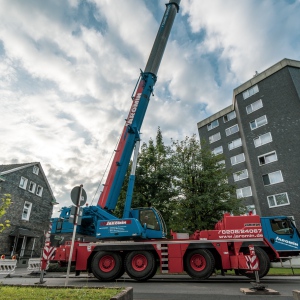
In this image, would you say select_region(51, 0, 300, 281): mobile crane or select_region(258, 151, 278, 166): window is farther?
select_region(258, 151, 278, 166): window

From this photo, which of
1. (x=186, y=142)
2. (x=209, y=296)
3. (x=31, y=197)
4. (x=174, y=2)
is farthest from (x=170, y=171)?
(x=31, y=197)

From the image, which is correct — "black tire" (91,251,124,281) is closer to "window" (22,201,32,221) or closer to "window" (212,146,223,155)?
"window" (22,201,32,221)

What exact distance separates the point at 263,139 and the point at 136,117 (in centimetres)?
2115

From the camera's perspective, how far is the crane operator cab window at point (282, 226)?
990cm

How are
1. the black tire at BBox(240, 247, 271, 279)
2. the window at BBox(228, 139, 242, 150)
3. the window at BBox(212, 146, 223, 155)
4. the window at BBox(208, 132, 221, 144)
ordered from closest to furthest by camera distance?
the black tire at BBox(240, 247, 271, 279), the window at BBox(228, 139, 242, 150), the window at BBox(212, 146, 223, 155), the window at BBox(208, 132, 221, 144)

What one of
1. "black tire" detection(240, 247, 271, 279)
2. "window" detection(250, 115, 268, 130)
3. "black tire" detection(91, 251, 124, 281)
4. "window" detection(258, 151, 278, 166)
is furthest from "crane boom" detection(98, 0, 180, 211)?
"window" detection(258, 151, 278, 166)

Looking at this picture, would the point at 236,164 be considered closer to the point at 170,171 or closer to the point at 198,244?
the point at 170,171

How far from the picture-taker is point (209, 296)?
21.0 ft

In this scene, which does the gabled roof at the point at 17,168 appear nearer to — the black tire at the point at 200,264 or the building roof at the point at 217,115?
the black tire at the point at 200,264

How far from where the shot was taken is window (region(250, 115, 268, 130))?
28.0 m

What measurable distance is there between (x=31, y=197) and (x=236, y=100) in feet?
93.5

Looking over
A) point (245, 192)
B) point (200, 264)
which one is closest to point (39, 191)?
point (200, 264)

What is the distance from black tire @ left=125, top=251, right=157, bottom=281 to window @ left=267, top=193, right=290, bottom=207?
19650 mm

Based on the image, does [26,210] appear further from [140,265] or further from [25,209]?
[140,265]
